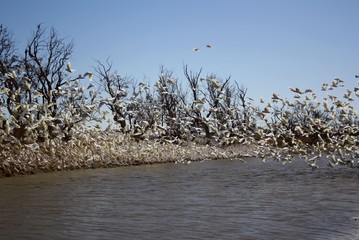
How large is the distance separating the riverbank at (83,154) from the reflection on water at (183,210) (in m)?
2.63

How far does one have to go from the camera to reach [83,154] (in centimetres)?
1472

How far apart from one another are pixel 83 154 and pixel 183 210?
948 cm

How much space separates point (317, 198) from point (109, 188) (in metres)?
4.06

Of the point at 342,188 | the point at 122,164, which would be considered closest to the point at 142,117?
the point at 122,164

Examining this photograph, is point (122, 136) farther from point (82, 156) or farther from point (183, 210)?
point (183, 210)

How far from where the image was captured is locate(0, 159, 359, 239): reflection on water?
4.34m

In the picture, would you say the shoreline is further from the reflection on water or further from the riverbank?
the reflection on water

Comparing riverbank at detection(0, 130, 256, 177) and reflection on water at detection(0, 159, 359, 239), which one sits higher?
riverbank at detection(0, 130, 256, 177)

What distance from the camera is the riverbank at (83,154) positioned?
39.2ft

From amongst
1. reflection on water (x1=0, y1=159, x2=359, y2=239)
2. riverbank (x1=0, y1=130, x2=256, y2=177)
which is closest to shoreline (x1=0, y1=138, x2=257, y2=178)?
riverbank (x1=0, y1=130, x2=256, y2=177)

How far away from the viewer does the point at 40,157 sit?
13016 mm

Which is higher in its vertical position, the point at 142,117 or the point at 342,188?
the point at 142,117

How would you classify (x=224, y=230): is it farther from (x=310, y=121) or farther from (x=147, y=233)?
(x=310, y=121)

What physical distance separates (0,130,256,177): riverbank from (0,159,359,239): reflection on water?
263cm
